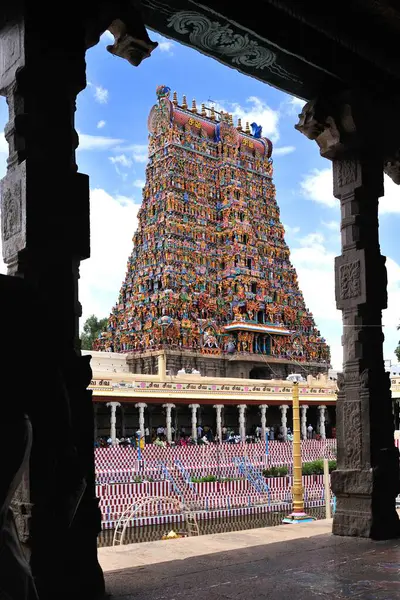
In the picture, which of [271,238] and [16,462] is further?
[271,238]

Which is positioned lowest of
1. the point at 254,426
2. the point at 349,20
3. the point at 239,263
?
the point at 254,426

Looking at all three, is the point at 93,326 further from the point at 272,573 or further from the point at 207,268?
the point at 272,573

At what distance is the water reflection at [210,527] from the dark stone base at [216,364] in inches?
919

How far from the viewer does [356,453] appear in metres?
4.86

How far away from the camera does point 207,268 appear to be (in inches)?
1606

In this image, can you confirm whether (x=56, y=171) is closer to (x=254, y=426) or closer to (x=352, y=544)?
(x=352, y=544)

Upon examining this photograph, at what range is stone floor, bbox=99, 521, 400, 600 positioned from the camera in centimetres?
308

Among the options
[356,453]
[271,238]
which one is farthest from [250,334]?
[356,453]

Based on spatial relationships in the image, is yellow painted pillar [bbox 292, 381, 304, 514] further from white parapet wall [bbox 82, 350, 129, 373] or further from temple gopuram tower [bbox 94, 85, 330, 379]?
white parapet wall [bbox 82, 350, 129, 373]

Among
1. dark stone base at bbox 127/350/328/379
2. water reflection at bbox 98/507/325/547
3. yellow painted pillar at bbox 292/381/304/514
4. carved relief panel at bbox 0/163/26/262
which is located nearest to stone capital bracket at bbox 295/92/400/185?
carved relief panel at bbox 0/163/26/262

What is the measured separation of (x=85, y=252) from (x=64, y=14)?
119 cm

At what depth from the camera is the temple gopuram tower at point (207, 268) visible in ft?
124

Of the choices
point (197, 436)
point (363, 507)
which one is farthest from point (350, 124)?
point (197, 436)

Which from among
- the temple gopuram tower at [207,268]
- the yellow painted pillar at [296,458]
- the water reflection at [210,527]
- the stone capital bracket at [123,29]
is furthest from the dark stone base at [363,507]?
the temple gopuram tower at [207,268]
